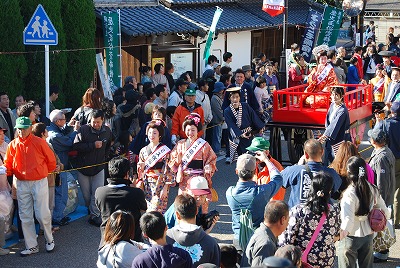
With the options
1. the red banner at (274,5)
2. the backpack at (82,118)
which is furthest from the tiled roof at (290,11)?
the backpack at (82,118)

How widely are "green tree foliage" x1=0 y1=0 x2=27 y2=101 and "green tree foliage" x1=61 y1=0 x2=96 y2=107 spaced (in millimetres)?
1622

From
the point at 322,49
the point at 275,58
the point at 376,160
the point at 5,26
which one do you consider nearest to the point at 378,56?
the point at 275,58

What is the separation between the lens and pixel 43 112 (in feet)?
35.4

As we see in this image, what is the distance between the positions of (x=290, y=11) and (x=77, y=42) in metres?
13.1

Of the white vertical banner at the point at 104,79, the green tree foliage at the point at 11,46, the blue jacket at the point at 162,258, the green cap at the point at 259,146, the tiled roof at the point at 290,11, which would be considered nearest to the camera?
the blue jacket at the point at 162,258

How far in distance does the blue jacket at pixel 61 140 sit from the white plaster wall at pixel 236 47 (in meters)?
11.5

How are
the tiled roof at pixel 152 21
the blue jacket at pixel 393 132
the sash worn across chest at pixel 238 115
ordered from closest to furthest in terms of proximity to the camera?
the blue jacket at pixel 393 132, the sash worn across chest at pixel 238 115, the tiled roof at pixel 152 21

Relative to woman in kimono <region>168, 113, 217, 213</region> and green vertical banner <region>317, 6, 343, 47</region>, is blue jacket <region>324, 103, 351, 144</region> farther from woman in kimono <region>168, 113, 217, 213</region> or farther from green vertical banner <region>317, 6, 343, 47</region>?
green vertical banner <region>317, 6, 343, 47</region>

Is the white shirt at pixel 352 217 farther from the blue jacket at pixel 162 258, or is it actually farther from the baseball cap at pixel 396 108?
the baseball cap at pixel 396 108

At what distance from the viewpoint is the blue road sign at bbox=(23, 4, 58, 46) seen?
10336 mm

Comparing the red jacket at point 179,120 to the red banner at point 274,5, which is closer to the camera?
the red jacket at point 179,120

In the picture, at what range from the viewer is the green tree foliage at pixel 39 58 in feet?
43.0

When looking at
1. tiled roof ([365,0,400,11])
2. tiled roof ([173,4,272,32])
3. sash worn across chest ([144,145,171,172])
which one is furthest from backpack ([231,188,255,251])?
tiled roof ([365,0,400,11])

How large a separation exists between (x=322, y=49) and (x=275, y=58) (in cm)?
1103
